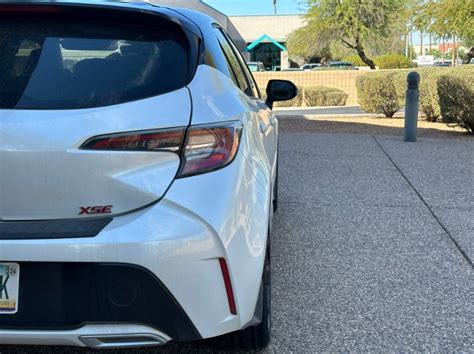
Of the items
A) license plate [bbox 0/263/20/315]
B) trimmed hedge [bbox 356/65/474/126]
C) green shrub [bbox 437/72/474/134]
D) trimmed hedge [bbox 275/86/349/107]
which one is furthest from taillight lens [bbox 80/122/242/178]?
trimmed hedge [bbox 275/86/349/107]

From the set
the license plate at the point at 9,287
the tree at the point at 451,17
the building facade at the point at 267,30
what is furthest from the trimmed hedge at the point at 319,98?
the building facade at the point at 267,30

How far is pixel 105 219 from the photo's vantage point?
1.99m

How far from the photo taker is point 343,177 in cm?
705

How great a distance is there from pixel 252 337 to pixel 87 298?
0.98 meters

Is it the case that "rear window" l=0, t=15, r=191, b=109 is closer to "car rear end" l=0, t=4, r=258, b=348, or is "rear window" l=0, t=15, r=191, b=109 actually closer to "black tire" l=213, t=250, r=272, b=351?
"car rear end" l=0, t=4, r=258, b=348

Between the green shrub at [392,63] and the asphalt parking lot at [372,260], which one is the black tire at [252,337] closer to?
the asphalt parking lot at [372,260]

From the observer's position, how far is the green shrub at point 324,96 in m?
21.2

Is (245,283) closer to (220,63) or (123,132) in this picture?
(123,132)

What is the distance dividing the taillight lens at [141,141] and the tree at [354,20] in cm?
2723

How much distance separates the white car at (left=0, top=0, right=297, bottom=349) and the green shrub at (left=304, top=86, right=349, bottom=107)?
19.7 metres

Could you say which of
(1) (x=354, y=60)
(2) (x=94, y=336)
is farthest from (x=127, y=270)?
(1) (x=354, y=60)

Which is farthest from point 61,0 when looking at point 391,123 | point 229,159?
point 391,123

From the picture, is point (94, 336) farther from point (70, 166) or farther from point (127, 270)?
point (70, 166)

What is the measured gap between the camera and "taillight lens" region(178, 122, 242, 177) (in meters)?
2.05
